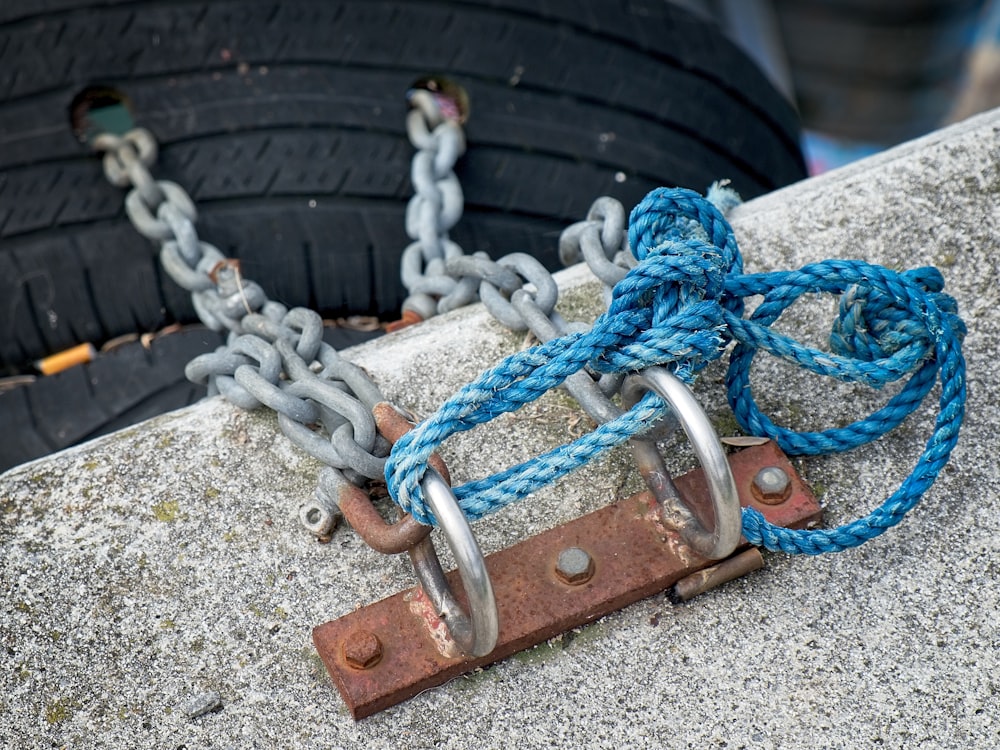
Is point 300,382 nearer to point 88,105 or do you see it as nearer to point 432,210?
point 432,210

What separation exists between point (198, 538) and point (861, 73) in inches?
140

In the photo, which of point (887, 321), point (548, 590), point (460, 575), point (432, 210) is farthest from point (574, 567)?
point (432, 210)

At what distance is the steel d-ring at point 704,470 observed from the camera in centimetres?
85

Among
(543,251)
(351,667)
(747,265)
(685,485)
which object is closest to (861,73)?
(543,251)

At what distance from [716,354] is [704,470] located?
136 mm

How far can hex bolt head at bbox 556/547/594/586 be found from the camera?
962 millimetres

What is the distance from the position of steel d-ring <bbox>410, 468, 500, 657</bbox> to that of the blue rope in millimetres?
28

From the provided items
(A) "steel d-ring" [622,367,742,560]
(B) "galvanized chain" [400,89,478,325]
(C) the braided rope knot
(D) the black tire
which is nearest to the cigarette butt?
(D) the black tire

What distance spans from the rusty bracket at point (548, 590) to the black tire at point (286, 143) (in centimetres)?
78

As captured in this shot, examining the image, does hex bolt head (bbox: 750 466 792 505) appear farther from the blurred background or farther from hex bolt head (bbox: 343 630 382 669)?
the blurred background

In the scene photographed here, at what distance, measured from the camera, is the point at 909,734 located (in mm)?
903

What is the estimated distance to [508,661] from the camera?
0.95m

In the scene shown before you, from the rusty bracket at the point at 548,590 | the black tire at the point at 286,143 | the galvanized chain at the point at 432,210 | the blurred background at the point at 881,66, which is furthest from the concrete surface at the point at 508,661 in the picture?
the blurred background at the point at 881,66

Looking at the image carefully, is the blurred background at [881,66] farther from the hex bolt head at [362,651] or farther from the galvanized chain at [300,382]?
the hex bolt head at [362,651]
